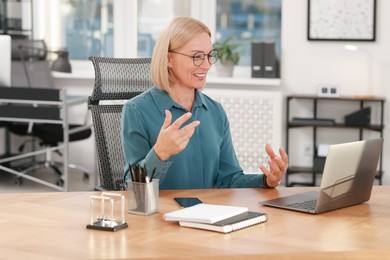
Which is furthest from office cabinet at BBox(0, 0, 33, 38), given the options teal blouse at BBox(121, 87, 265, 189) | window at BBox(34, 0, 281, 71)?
teal blouse at BBox(121, 87, 265, 189)

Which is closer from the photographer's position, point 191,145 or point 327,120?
point 191,145

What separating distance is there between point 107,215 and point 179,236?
0.29m

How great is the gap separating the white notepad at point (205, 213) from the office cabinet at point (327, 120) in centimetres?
372

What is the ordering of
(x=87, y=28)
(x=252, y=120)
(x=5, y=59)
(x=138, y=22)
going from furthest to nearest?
(x=87, y=28) < (x=138, y=22) < (x=252, y=120) < (x=5, y=59)

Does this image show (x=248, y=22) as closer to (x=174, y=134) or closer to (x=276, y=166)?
(x=276, y=166)

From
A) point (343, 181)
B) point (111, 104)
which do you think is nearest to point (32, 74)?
point (111, 104)

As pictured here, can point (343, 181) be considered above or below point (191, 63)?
below

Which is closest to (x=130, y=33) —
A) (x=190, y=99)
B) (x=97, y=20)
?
(x=97, y=20)

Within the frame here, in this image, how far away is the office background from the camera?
5.98 m

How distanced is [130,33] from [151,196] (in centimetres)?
453

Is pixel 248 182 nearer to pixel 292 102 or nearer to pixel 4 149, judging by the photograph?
pixel 292 102

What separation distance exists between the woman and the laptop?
0.28 metres

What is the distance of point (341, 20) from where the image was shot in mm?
6031

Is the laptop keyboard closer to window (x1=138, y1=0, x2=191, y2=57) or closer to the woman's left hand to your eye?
the woman's left hand
